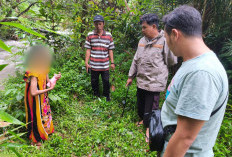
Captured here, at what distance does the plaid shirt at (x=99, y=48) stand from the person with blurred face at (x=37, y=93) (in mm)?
1152

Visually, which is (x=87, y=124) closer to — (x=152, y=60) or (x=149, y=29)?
(x=152, y=60)

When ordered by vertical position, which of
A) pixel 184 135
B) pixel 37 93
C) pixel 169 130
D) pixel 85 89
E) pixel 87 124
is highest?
pixel 184 135

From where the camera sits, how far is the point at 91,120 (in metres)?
3.05

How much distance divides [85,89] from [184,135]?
10.7 feet

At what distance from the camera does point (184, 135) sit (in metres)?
0.86

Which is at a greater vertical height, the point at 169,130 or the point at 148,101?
the point at 169,130

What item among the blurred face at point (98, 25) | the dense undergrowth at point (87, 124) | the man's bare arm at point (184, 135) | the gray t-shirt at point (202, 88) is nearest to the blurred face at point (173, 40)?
the gray t-shirt at point (202, 88)

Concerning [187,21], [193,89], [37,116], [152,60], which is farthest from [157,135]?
[37,116]

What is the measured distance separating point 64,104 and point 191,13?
290cm

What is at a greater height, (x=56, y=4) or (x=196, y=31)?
(x=56, y=4)

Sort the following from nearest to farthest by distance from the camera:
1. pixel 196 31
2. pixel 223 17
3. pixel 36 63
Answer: pixel 196 31, pixel 36 63, pixel 223 17

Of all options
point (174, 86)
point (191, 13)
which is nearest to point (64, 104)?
point (174, 86)

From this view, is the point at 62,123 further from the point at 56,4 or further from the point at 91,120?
the point at 56,4

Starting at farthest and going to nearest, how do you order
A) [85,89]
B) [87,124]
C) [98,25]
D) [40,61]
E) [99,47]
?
[85,89] < [99,47] < [98,25] < [87,124] < [40,61]
